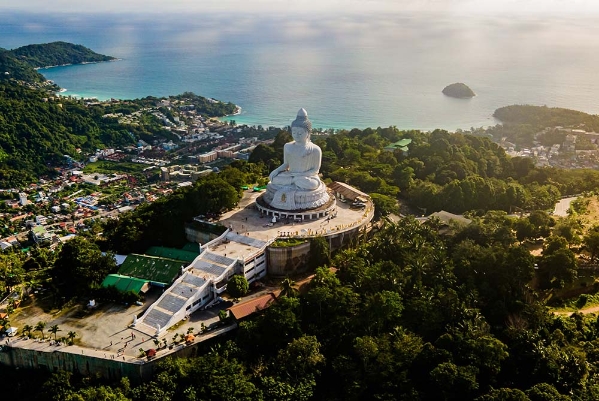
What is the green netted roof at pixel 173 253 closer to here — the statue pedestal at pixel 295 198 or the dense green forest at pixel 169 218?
the dense green forest at pixel 169 218

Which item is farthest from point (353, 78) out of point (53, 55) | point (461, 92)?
point (53, 55)

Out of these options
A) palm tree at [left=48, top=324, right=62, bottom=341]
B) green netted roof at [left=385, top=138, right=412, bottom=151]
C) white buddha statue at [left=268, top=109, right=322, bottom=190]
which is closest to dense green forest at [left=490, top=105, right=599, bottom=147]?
green netted roof at [left=385, top=138, right=412, bottom=151]

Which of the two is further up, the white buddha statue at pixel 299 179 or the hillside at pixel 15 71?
the hillside at pixel 15 71

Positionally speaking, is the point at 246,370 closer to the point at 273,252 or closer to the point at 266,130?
the point at 273,252

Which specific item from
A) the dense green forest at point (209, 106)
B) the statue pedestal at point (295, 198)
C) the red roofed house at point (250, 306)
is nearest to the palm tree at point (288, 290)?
the red roofed house at point (250, 306)

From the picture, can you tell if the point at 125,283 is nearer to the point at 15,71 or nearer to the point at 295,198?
the point at 295,198

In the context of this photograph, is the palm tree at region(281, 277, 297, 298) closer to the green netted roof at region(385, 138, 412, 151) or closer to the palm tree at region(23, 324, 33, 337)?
the palm tree at region(23, 324, 33, 337)

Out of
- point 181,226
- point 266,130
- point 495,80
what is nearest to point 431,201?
point 181,226
